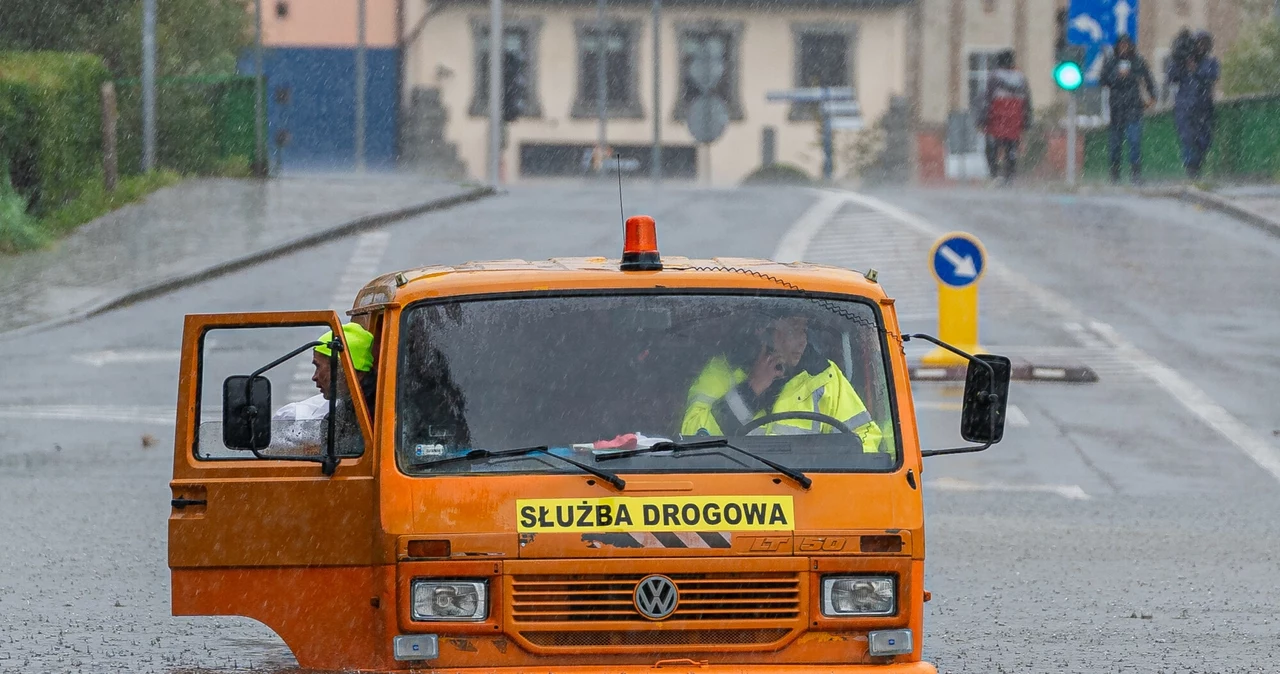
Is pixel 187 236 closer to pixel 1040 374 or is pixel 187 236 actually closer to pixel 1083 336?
pixel 1083 336

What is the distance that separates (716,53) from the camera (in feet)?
227

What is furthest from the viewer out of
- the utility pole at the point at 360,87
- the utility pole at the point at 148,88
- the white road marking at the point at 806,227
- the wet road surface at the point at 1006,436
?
the utility pole at the point at 360,87

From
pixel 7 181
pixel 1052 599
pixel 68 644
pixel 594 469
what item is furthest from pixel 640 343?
pixel 7 181

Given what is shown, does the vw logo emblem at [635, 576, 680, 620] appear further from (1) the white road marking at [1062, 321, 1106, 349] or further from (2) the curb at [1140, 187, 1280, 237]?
(2) the curb at [1140, 187, 1280, 237]

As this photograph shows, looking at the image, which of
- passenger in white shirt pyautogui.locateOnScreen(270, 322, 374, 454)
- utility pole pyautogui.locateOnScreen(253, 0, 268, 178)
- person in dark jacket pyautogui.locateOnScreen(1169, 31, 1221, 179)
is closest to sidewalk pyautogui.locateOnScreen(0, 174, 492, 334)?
utility pole pyautogui.locateOnScreen(253, 0, 268, 178)

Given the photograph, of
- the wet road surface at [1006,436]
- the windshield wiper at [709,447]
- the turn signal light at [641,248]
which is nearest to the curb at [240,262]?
the wet road surface at [1006,436]

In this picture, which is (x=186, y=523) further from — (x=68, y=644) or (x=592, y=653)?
(x=68, y=644)

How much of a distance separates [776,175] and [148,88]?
33701 mm

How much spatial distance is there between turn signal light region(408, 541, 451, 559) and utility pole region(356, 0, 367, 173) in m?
59.2

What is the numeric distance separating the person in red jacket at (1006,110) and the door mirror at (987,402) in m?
28.5

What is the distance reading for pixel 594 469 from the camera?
6.38 m

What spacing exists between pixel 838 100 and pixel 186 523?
62856 mm

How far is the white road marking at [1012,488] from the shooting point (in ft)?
46.7

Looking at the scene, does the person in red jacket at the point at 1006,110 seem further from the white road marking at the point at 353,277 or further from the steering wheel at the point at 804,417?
the steering wheel at the point at 804,417
